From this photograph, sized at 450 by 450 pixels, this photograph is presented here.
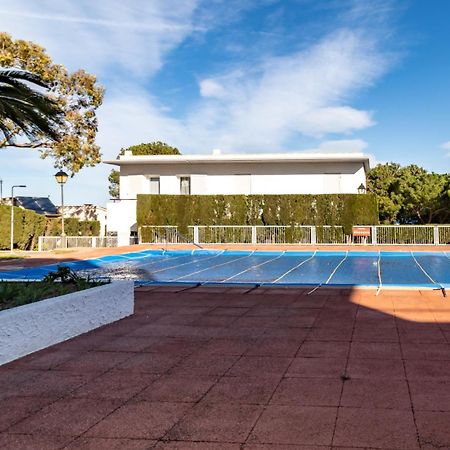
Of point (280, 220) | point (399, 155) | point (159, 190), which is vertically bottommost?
point (280, 220)

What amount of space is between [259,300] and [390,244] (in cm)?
1819

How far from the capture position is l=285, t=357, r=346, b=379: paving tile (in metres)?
4.77

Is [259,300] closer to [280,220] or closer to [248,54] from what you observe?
[248,54]

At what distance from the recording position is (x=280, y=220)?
93.7ft

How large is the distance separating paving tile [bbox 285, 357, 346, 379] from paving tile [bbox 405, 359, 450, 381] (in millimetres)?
622

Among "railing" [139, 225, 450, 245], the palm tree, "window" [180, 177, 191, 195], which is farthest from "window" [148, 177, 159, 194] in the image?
the palm tree

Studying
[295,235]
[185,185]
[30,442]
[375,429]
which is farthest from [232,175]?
[30,442]

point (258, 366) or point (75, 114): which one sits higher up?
point (75, 114)

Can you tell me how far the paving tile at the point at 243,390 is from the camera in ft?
13.5

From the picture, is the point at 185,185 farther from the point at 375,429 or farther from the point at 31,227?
the point at 375,429

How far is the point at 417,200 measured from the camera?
117ft

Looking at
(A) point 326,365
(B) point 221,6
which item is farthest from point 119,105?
(A) point 326,365

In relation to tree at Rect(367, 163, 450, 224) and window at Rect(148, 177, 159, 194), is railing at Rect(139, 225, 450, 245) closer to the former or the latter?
window at Rect(148, 177, 159, 194)

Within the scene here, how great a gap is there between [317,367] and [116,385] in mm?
1916
